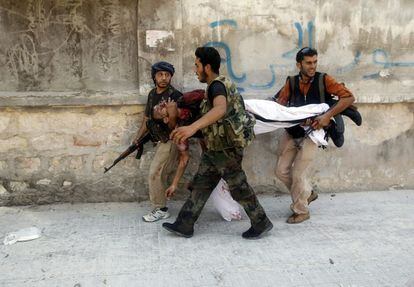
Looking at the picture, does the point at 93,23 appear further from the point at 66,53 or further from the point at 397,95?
the point at 397,95

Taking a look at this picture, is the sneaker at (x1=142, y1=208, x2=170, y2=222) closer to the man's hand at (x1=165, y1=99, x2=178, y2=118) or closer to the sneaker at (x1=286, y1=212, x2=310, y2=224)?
the man's hand at (x1=165, y1=99, x2=178, y2=118)

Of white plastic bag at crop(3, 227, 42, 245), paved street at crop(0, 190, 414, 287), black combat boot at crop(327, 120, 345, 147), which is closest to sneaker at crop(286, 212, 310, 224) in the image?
paved street at crop(0, 190, 414, 287)

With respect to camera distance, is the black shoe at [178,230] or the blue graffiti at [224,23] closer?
the black shoe at [178,230]

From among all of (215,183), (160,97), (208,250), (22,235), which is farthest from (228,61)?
(22,235)

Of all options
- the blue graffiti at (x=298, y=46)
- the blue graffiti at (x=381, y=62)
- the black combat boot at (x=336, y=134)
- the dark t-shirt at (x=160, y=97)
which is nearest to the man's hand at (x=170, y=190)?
the dark t-shirt at (x=160, y=97)

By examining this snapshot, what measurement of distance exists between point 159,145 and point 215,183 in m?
0.78

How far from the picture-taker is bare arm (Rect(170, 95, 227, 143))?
129 inches

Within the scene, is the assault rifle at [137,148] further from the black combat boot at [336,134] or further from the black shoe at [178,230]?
the black combat boot at [336,134]

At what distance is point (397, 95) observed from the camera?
4.96 m

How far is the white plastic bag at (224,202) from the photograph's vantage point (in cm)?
420

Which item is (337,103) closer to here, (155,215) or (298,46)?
(298,46)

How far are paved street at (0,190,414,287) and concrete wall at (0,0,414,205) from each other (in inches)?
16.0

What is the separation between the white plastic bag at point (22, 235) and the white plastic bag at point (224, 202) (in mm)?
1628

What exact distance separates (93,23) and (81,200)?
1.89 m
